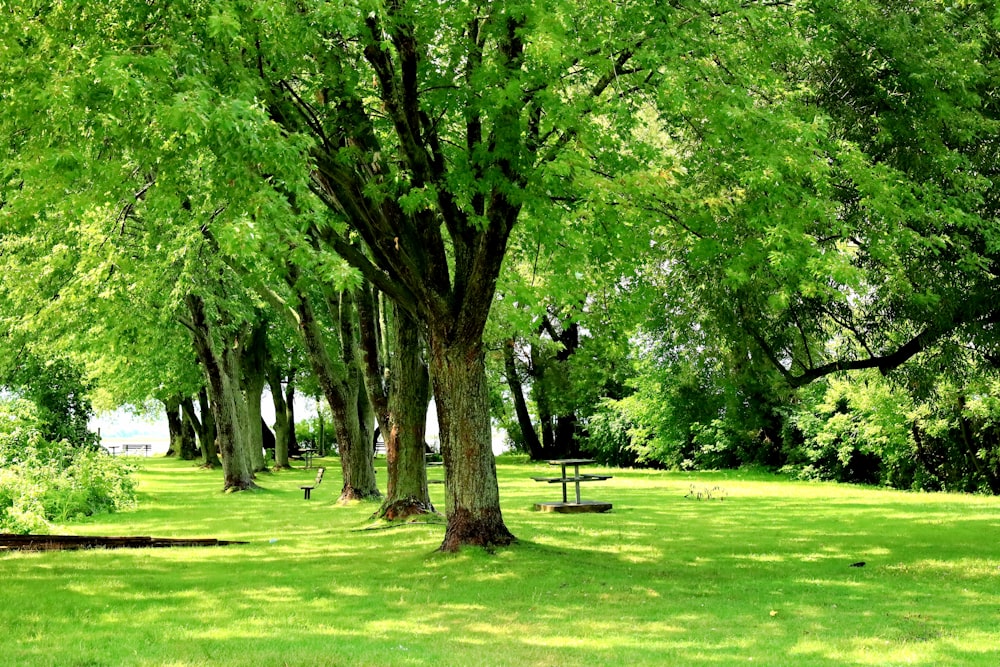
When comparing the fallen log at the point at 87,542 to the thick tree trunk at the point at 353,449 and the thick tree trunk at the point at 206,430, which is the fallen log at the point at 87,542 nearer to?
the thick tree trunk at the point at 353,449

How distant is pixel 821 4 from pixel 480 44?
4.26 m

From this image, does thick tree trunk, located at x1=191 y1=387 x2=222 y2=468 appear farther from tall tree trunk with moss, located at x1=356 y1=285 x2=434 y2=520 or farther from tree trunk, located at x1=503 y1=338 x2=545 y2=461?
tall tree trunk with moss, located at x1=356 y1=285 x2=434 y2=520

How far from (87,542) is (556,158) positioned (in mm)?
9114

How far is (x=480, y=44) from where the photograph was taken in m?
13.0

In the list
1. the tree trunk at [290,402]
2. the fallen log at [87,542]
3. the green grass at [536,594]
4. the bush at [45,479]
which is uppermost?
the tree trunk at [290,402]

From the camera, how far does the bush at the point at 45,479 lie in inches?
652

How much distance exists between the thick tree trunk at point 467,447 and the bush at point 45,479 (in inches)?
308

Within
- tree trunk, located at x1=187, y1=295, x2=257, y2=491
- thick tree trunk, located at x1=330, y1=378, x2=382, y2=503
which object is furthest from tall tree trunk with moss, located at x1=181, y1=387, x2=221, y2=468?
thick tree trunk, located at x1=330, y1=378, x2=382, y2=503

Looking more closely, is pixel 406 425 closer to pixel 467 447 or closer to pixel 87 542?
pixel 467 447

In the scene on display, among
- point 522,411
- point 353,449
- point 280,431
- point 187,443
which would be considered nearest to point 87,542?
point 353,449

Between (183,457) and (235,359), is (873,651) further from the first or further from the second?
(183,457)

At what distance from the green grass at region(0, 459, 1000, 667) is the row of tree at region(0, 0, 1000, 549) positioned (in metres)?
2.13

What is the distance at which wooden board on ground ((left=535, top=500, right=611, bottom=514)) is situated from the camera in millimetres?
20484

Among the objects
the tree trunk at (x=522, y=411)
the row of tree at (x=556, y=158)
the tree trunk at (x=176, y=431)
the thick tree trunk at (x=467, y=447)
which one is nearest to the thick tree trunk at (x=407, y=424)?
the row of tree at (x=556, y=158)
